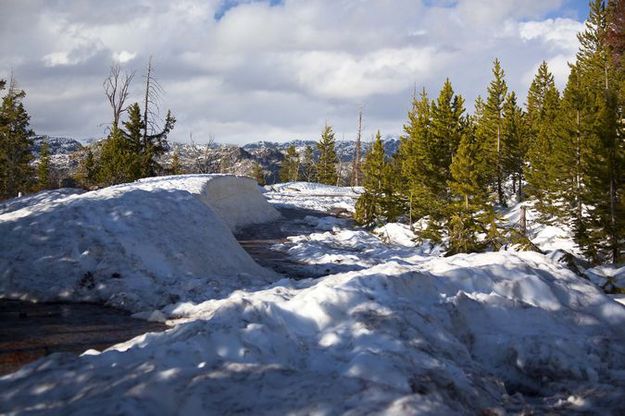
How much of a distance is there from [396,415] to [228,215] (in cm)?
2385

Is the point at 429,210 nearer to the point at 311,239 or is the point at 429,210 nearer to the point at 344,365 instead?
the point at 311,239

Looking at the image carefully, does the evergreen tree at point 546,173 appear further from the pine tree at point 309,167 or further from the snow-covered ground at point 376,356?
the pine tree at point 309,167

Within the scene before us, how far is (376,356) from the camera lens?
4699mm

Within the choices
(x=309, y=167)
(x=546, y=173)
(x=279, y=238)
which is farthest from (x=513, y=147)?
(x=309, y=167)

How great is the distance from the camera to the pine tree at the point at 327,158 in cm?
6681

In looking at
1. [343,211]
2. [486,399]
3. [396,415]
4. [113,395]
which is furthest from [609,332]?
[343,211]

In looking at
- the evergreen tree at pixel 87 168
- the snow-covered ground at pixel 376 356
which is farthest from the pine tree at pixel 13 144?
the snow-covered ground at pixel 376 356

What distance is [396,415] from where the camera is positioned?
362cm

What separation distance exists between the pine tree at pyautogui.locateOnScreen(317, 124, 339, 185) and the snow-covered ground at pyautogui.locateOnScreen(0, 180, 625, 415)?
5949cm

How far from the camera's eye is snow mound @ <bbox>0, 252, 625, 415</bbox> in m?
3.87

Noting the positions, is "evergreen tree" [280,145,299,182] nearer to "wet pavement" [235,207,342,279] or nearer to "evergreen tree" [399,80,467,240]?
"wet pavement" [235,207,342,279]

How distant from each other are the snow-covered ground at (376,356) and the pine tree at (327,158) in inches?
2342

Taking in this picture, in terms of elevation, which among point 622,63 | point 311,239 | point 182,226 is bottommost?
point 311,239

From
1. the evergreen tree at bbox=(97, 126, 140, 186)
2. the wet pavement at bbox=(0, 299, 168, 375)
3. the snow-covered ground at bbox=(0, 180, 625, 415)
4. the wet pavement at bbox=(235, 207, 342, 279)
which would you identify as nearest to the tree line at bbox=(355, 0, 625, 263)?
the wet pavement at bbox=(235, 207, 342, 279)
